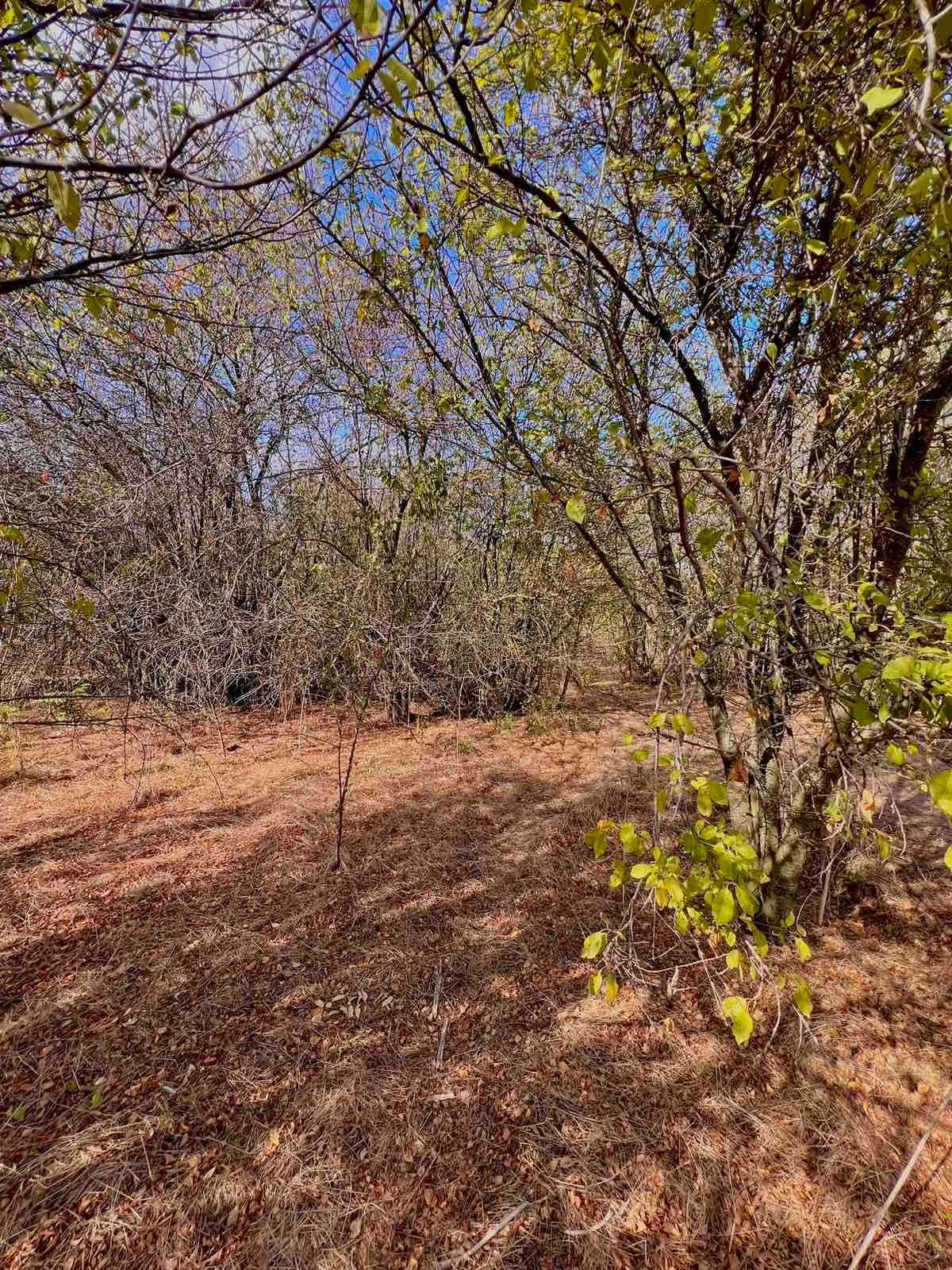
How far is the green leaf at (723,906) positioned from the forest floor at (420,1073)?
3.75 feet

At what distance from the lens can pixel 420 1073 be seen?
212cm

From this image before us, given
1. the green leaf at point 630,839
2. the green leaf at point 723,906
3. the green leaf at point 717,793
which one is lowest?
the green leaf at point 723,906

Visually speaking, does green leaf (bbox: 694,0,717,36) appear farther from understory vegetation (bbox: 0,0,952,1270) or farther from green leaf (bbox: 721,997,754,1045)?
green leaf (bbox: 721,997,754,1045)

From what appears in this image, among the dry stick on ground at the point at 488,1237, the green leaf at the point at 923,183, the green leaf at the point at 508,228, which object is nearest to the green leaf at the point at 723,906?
the dry stick on ground at the point at 488,1237

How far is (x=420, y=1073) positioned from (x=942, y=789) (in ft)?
7.31

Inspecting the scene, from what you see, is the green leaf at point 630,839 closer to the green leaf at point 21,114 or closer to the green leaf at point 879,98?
the green leaf at point 879,98

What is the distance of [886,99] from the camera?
868 mm

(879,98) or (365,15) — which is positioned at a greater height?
(365,15)

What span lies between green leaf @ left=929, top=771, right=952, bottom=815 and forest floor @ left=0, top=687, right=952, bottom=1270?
1452 mm

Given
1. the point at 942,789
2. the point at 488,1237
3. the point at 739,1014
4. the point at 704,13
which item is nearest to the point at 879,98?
the point at 704,13

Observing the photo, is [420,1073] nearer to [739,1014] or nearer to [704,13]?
[739,1014]

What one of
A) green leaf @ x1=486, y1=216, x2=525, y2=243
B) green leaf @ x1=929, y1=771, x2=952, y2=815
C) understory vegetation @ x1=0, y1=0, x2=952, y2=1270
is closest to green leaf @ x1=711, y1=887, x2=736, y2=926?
understory vegetation @ x1=0, y1=0, x2=952, y2=1270

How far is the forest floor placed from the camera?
1.62 meters

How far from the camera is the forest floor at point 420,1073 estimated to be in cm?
162
